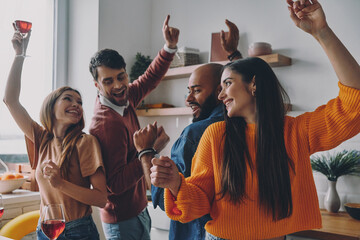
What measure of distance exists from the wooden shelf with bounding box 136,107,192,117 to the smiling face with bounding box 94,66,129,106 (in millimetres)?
1147

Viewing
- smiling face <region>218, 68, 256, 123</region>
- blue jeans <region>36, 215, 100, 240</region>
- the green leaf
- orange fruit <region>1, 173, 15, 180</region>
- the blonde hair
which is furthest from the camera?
orange fruit <region>1, 173, 15, 180</region>

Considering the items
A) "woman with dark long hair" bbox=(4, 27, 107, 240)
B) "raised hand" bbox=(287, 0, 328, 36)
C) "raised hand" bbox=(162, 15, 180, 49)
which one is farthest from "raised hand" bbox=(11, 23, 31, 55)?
"raised hand" bbox=(287, 0, 328, 36)

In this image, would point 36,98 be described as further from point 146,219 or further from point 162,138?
point 162,138

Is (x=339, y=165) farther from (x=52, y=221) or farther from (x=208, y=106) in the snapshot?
(x=52, y=221)

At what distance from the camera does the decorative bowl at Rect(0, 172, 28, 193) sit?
2332mm

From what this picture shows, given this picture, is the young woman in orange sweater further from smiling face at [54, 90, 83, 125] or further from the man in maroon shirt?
smiling face at [54, 90, 83, 125]

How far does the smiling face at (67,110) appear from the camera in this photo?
172cm

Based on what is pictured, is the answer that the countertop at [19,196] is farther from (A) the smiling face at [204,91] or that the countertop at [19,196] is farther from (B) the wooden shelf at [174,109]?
(A) the smiling face at [204,91]

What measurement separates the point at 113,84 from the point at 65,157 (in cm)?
43

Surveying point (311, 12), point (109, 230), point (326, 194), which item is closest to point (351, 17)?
point (326, 194)

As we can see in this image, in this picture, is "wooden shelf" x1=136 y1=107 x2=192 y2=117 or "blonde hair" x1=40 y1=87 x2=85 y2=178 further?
"wooden shelf" x1=136 y1=107 x2=192 y2=117

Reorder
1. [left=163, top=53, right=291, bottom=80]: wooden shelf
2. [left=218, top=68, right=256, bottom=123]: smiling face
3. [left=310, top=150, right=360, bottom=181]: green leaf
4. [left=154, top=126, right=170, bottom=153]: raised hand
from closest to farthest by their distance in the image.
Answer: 1. [left=218, top=68, right=256, bottom=123]: smiling face
2. [left=154, top=126, right=170, bottom=153]: raised hand
3. [left=310, top=150, right=360, bottom=181]: green leaf
4. [left=163, top=53, right=291, bottom=80]: wooden shelf

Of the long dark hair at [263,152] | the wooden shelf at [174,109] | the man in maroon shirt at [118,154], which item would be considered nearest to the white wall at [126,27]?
the wooden shelf at [174,109]

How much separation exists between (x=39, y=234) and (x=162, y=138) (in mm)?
728
